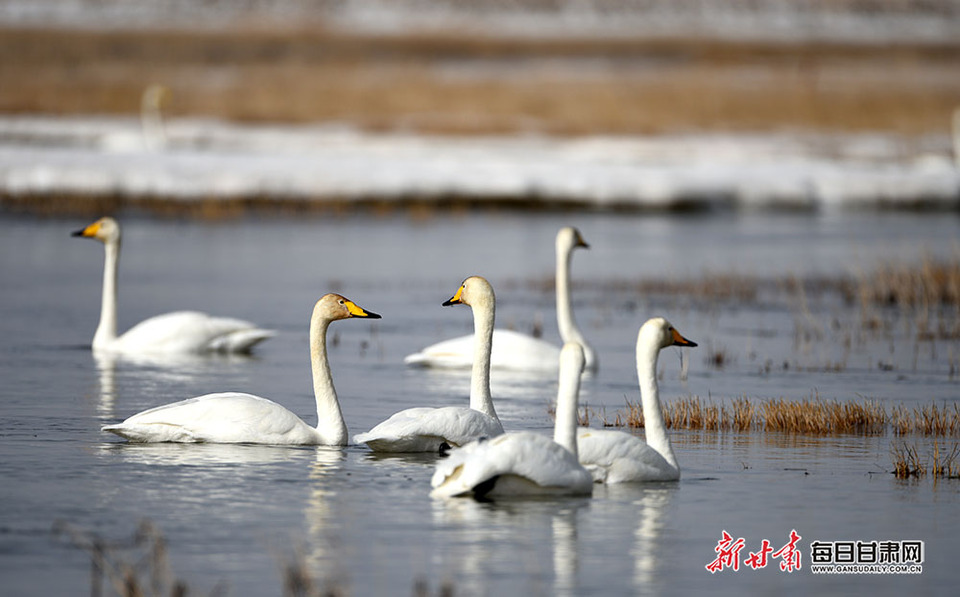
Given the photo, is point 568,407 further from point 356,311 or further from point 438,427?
point 356,311

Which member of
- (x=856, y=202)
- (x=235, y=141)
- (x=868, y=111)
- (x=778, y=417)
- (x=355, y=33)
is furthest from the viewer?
(x=355, y=33)

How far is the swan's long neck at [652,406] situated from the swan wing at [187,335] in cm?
594

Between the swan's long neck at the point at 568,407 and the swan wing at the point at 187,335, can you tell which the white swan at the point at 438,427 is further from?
the swan wing at the point at 187,335

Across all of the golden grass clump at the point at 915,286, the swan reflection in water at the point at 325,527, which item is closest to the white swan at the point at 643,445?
the swan reflection in water at the point at 325,527

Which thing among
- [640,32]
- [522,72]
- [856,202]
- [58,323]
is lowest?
[58,323]

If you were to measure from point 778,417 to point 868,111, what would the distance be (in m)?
38.2

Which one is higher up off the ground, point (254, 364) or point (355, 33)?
point (355, 33)

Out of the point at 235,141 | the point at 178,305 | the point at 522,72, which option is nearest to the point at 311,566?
the point at 178,305

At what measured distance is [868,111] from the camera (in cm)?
4753

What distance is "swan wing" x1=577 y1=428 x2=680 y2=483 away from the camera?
867 centimetres

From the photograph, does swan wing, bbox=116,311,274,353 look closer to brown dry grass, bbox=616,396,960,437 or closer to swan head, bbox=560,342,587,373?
brown dry grass, bbox=616,396,960,437

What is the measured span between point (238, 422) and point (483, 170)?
23054 millimetres

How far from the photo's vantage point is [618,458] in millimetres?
8703

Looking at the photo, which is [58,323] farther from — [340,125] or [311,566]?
[340,125]
